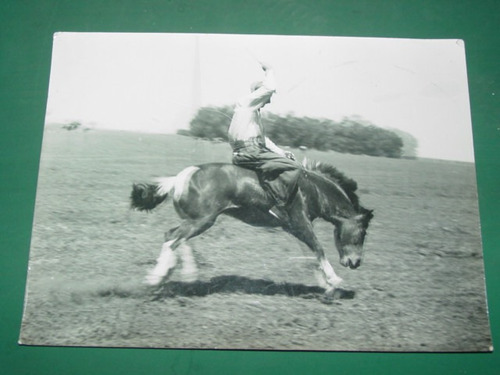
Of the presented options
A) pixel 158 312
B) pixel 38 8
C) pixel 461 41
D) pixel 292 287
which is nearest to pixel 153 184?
pixel 158 312

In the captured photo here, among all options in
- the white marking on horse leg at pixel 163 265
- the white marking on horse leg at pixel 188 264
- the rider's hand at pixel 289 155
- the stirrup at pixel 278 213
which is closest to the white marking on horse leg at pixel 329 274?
the stirrup at pixel 278 213

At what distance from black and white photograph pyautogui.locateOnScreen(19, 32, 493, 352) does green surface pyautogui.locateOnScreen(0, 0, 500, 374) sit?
0.24 feet

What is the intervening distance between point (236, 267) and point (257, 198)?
471 mm

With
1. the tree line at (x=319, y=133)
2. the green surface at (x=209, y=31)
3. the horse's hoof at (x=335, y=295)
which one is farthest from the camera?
the tree line at (x=319, y=133)

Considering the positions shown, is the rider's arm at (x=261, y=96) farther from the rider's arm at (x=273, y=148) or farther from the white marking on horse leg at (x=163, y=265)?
the white marking on horse leg at (x=163, y=265)

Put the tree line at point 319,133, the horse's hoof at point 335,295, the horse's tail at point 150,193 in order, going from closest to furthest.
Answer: the horse's hoof at point 335,295 → the horse's tail at point 150,193 → the tree line at point 319,133

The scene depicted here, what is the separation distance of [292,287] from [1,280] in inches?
73.4

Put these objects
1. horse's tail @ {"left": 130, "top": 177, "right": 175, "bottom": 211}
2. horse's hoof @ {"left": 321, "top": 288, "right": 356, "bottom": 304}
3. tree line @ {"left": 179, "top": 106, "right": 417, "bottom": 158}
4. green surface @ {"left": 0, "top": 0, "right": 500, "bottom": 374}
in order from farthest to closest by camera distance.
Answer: tree line @ {"left": 179, "top": 106, "right": 417, "bottom": 158} → horse's tail @ {"left": 130, "top": 177, "right": 175, "bottom": 211} → horse's hoof @ {"left": 321, "top": 288, "right": 356, "bottom": 304} → green surface @ {"left": 0, "top": 0, "right": 500, "bottom": 374}

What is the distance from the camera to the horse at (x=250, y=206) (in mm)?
3209

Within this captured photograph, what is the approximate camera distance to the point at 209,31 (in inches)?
139

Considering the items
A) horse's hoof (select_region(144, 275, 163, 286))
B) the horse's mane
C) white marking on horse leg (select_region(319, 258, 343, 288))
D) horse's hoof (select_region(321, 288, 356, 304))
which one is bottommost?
horse's hoof (select_region(321, 288, 356, 304))

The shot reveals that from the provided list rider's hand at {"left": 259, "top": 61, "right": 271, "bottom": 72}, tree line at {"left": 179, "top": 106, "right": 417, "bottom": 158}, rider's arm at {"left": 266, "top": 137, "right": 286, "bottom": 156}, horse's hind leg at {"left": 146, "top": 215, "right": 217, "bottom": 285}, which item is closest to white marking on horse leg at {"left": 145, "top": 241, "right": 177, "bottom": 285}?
horse's hind leg at {"left": 146, "top": 215, "right": 217, "bottom": 285}

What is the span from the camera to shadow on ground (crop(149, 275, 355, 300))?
3.10 meters

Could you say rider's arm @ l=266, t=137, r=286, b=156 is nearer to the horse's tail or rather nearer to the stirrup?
the stirrup
